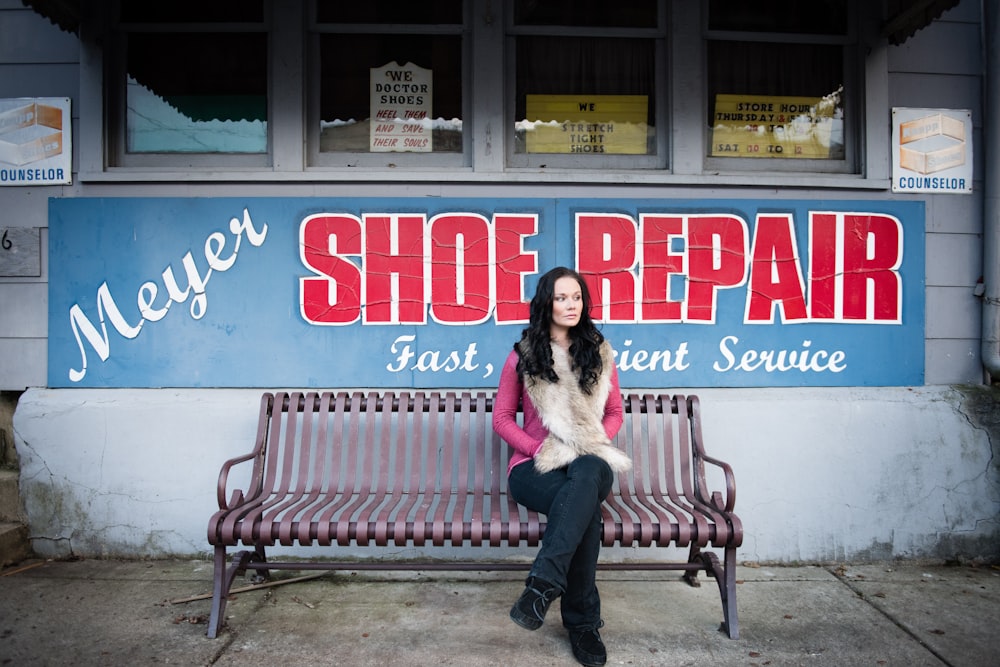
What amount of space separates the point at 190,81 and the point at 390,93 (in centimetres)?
134

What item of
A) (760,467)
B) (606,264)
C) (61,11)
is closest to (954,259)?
(760,467)

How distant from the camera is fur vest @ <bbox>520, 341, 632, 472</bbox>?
3229 mm

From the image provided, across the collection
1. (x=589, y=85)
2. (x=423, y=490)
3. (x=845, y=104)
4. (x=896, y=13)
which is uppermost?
(x=896, y=13)

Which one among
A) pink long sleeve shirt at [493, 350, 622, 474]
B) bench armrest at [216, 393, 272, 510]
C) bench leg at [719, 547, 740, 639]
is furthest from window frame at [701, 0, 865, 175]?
bench armrest at [216, 393, 272, 510]

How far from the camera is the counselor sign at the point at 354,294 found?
14.0 ft

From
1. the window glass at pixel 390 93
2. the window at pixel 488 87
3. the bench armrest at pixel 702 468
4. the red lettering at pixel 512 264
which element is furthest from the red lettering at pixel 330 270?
the bench armrest at pixel 702 468

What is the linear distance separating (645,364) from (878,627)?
1.84 metres

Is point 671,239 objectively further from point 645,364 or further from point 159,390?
point 159,390

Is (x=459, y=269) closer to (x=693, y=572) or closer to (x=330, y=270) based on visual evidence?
(x=330, y=270)

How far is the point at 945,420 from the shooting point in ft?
14.1

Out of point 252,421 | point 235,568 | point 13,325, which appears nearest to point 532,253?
point 252,421

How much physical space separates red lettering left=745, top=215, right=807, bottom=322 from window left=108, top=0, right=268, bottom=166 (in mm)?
3270

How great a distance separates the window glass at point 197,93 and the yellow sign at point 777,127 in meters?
3.09

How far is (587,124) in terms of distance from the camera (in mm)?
4598
